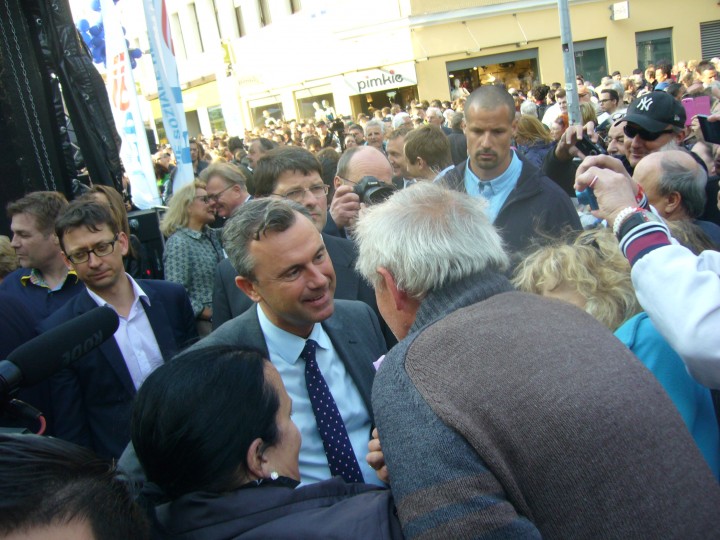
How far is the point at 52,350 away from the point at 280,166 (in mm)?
2295

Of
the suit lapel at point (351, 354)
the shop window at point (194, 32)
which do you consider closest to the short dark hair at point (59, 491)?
the suit lapel at point (351, 354)

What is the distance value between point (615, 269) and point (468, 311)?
0.87m

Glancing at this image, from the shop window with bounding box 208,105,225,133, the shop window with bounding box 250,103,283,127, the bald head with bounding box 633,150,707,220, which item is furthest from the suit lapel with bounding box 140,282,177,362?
the shop window with bounding box 208,105,225,133

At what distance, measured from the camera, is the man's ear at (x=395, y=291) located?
1.63 meters

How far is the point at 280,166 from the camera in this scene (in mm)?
3436

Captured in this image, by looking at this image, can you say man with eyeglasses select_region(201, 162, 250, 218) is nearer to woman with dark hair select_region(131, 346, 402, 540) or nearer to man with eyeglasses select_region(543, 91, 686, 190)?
man with eyeglasses select_region(543, 91, 686, 190)

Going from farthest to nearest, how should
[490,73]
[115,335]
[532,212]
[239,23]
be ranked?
[239,23] < [490,73] < [532,212] < [115,335]

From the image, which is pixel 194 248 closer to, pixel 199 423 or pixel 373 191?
pixel 373 191

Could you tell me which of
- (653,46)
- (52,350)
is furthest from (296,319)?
(653,46)

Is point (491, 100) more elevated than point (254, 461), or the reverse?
point (491, 100)

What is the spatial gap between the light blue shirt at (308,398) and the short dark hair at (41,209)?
1931 mm

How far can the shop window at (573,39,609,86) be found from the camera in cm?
2423

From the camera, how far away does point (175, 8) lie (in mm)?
33812

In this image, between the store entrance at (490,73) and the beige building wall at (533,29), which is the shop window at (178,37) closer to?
the beige building wall at (533,29)
